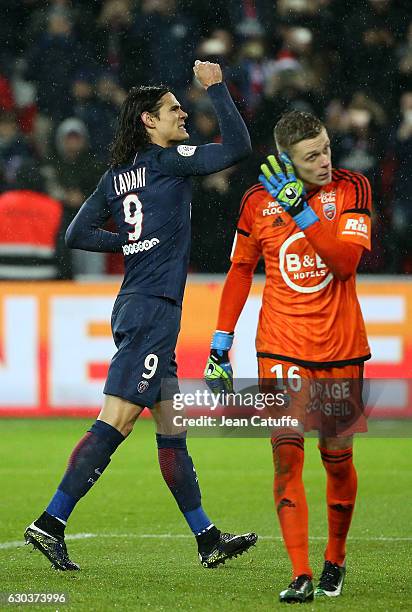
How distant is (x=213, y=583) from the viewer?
5164mm

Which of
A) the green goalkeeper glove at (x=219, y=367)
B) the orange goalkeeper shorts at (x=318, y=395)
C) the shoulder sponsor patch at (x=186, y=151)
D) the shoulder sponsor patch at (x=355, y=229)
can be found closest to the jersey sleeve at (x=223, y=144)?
the shoulder sponsor patch at (x=186, y=151)

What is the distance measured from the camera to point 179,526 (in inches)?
275

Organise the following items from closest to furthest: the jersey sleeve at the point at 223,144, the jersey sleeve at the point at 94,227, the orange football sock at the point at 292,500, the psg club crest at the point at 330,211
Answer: the orange football sock at the point at 292,500
the psg club crest at the point at 330,211
the jersey sleeve at the point at 223,144
the jersey sleeve at the point at 94,227

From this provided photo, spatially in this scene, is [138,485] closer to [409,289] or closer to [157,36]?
[409,289]

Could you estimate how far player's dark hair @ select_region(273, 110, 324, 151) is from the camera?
499 cm

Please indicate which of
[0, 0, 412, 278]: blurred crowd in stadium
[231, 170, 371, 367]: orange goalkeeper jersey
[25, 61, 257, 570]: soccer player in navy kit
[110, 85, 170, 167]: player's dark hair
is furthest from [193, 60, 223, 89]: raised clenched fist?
[0, 0, 412, 278]: blurred crowd in stadium

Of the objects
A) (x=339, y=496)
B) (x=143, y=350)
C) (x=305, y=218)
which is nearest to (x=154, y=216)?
(x=143, y=350)

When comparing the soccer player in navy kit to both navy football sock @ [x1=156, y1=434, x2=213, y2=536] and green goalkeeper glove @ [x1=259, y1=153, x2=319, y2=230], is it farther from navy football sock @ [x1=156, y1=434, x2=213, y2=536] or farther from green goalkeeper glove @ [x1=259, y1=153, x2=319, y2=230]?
green goalkeeper glove @ [x1=259, y1=153, x2=319, y2=230]

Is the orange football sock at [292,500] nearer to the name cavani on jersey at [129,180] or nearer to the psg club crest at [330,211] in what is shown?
the psg club crest at [330,211]

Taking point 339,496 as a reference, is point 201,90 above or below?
above

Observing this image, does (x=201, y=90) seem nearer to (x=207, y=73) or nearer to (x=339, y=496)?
(x=207, y=73)

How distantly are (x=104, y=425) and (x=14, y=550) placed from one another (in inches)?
38.9

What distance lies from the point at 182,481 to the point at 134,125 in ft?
4.93

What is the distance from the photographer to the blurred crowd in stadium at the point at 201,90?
1248cm
